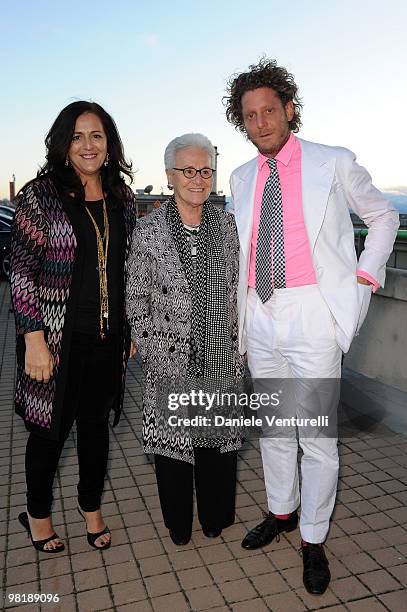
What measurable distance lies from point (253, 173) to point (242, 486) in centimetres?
207

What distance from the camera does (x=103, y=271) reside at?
288 cm

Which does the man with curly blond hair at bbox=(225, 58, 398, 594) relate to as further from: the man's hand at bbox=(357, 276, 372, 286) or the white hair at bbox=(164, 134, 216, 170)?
the white hair at bbox=(164, 134, 216, 170)

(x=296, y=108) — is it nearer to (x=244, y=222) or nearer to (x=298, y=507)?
(x=244, y=222)

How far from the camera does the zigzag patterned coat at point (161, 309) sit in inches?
115

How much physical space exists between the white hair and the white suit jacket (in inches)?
18.5

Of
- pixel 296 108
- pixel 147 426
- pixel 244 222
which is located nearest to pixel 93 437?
pixel 147 426

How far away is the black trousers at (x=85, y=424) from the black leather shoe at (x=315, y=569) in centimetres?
117

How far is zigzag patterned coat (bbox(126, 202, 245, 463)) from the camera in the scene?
2.91 meters

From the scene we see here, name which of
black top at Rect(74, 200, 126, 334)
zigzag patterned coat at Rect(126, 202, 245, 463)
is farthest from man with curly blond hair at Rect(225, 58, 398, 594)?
black top at Rect(74, 200, 126, 334)

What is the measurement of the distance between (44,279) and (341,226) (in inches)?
56.9

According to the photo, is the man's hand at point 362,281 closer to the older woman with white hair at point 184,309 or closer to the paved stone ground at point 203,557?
the older woman with white hair at point 184,309

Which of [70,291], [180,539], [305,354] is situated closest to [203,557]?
[180,539]

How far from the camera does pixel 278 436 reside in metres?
3.14

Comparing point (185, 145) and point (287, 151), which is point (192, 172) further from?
point (287, 151)
